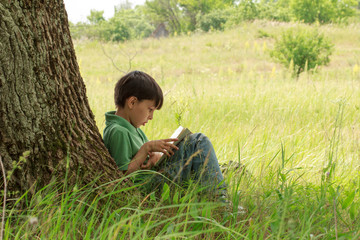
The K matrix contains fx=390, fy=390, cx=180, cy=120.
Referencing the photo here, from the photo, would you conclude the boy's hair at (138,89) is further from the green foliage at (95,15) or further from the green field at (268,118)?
the green foliage at (95,15)

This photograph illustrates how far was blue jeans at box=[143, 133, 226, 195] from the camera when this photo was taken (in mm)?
2055

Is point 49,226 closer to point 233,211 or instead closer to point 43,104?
point 43,104

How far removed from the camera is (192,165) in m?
2.20

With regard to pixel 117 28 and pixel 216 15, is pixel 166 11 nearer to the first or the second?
pixel 216 15

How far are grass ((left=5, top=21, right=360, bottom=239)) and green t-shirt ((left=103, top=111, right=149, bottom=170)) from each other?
0.74 feet

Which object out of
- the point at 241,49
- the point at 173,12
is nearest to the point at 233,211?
the point at 241,49

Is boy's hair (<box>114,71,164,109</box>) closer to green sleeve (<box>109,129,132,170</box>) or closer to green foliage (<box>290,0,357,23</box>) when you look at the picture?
green sleeve (<box>109,129,132,170</box>)

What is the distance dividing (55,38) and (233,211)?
3.76 feet

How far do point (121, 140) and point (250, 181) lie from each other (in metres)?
0.80

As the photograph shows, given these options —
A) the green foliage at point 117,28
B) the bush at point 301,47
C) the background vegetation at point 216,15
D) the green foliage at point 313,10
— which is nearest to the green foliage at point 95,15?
the background vegetation at point 216,15

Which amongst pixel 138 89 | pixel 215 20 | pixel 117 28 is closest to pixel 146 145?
pixel 138 89

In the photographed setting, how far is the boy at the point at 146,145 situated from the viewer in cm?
209

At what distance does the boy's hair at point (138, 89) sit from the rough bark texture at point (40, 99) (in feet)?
1.49

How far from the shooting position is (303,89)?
5.72 m
